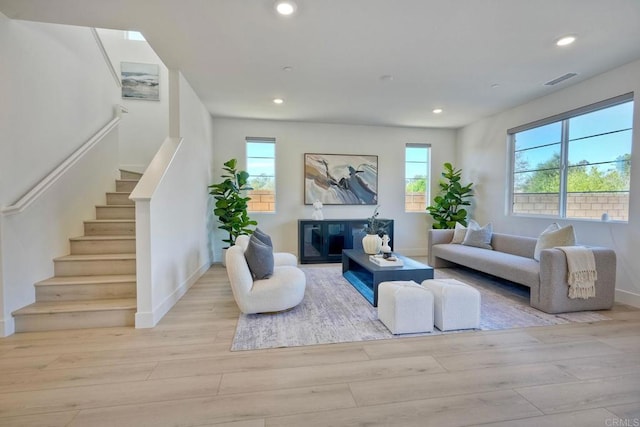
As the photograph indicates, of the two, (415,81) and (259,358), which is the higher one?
(415,81)

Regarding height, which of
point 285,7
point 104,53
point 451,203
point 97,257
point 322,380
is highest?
point 104,53

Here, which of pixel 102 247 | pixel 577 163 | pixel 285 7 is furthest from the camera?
pixel 577 163

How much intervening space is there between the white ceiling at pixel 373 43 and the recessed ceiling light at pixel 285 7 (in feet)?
0.21

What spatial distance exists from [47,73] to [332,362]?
3.92m

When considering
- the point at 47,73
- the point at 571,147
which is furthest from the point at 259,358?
the point at 571,147

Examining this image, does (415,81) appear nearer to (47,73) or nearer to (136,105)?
(47,73)

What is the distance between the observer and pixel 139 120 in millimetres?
4996

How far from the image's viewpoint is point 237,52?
10.1 feet

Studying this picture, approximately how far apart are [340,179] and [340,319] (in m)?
3.49

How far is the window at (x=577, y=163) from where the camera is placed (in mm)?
3447

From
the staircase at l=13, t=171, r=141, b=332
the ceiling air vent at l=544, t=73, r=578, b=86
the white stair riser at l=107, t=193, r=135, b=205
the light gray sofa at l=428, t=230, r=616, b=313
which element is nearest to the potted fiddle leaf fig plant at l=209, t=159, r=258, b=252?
the white stair riser at l=107, t=193, r=135, b=205

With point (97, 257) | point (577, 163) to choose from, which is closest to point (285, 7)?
point (97, 257)

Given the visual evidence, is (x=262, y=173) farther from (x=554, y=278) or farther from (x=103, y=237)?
(x=554, y=278)

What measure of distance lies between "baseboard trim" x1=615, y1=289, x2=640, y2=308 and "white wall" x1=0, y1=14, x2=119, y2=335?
6212 millimetres
